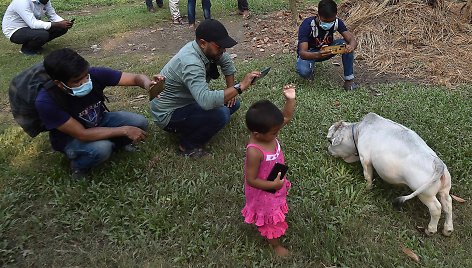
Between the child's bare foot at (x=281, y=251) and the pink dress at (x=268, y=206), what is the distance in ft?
0.41

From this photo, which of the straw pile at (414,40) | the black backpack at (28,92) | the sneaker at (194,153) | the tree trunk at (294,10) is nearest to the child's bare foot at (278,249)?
the sneaker at (194,153)

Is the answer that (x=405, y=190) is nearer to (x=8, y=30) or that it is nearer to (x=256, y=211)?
(x=256, y=211)

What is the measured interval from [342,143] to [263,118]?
1512mm

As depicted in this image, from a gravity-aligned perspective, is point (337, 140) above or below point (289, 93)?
below

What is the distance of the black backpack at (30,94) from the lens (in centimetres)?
322

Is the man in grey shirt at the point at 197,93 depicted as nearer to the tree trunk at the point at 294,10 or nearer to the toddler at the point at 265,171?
the toddler at the point at 265,171

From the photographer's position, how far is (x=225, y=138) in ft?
13.9

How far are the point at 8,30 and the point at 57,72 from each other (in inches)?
225

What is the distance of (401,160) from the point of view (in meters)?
3.14

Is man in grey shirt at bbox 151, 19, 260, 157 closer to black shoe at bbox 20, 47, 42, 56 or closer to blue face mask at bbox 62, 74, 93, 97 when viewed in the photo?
blue face mask at bbox 62, 74, 93, 97

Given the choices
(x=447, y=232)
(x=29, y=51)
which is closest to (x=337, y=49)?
(x=447, y=232)

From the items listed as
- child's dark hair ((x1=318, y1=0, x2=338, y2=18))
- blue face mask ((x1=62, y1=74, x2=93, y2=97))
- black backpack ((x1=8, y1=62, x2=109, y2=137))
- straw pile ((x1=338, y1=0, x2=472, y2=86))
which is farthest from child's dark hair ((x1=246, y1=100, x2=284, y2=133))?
straw pile ((x1=338, y1=0, x2=472, y2=86))

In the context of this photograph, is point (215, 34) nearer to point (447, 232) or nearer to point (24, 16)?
point (447, 232)

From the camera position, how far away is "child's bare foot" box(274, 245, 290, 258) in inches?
115
